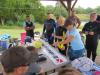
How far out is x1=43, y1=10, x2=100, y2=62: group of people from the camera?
4.26 metres

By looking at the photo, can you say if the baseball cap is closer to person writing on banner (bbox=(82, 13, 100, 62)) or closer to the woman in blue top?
the woman in blue top

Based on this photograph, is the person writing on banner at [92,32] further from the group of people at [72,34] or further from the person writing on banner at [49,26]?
the person writing on banner at [49,26]

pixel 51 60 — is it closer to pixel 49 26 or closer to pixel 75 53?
pixel 75 53

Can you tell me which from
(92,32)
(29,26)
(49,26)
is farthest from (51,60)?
(29,26)

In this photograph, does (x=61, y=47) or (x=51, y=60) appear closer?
(x=51, y=60)

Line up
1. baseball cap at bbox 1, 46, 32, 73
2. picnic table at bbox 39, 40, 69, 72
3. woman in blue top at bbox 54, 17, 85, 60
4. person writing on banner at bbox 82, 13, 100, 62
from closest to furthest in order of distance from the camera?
baseball cap at bbox 1, 46, 32, 73 < picnic table at bbox 39, 40, 69, 72 < woman in blue top at bbox 54, 17, 85, 60 < person writing on banner at bbox 82, 13, 100, 62

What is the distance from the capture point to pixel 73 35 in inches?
168

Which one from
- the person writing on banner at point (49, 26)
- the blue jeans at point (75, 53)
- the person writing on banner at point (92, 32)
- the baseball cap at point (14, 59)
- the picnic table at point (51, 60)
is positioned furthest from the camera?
the person writing on banner at point (49, 26)

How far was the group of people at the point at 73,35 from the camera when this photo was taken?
4.26m

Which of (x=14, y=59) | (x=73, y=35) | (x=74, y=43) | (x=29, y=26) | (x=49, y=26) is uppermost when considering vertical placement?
(x=14, y=59)

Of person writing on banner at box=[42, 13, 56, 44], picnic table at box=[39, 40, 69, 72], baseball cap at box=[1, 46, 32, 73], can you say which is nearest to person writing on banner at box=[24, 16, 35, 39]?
person writing on banner at box=[42, 13, 56, 44]

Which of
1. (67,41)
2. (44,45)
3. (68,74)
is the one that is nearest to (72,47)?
(67,41)

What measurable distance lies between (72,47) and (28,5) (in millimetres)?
17651

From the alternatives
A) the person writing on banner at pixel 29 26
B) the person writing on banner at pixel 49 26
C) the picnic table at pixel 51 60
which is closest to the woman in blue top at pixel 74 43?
the picnic table at pixel 51 60
